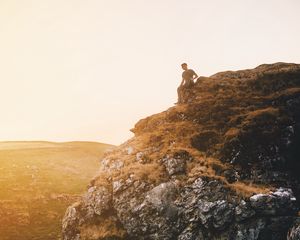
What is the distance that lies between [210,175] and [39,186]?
96.3 ft

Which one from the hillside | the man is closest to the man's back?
the man

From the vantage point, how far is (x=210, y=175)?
22.3m

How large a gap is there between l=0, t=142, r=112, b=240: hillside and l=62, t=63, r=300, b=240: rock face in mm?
10326

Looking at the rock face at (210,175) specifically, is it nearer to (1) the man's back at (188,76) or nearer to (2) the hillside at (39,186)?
(1) the man's back at (188,76)

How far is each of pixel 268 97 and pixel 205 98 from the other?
578 cm

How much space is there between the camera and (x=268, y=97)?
2822 centimetres

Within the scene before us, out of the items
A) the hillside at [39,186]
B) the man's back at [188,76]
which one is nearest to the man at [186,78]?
the man's back at [188,76]

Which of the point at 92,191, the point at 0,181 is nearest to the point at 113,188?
the point at 92,191

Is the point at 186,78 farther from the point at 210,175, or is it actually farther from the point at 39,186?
the point at 39,186

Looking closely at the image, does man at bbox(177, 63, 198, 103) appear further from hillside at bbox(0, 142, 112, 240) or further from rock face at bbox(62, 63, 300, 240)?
hillside at bbox(0, 142, 112, 240)

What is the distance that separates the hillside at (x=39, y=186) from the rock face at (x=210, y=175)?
33.9 ft

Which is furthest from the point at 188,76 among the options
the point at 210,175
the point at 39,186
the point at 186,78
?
the point at 39,186

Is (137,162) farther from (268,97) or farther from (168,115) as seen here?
(268,97)

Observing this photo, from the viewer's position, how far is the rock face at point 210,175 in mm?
20016
